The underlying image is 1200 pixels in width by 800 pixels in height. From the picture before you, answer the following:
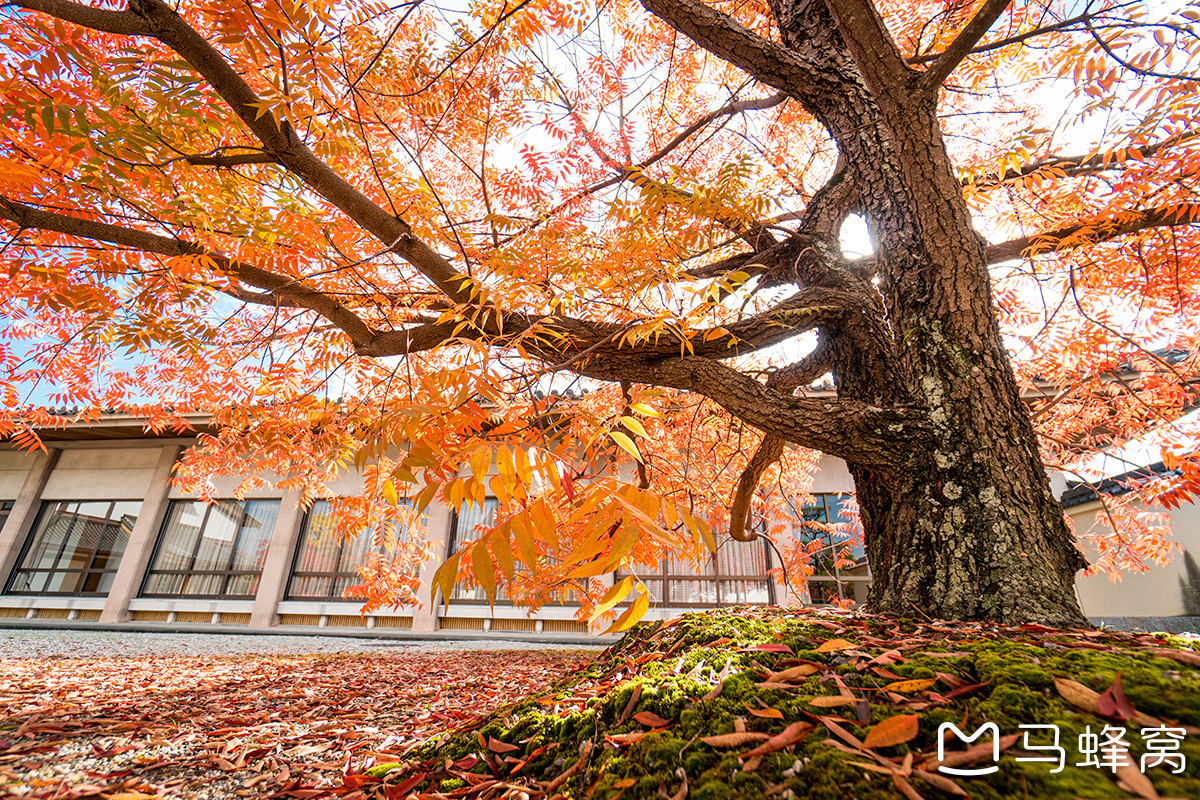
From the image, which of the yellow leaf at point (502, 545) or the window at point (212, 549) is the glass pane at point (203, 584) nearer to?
the window at point (212, 549)

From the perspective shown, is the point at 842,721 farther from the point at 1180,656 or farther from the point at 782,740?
the point at 1180,656

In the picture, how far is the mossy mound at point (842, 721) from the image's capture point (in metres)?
0.71

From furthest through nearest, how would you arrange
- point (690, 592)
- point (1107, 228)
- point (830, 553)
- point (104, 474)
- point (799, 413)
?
point (104, 474), point (830, 553), point (690, 592), point (1107, 228), point (799, 413)

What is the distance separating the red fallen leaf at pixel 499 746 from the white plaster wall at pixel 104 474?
12089 mm

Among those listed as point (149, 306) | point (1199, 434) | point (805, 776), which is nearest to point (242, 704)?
point (149, 306)

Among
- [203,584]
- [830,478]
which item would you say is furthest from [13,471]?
[830,478]

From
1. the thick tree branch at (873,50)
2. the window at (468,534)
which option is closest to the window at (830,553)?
the window at (468,534)

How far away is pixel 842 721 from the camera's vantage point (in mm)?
872

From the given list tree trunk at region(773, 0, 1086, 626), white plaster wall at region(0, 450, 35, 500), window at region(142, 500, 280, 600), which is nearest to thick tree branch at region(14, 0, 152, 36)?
tree trunk at region(773, 0, 1086, 626)

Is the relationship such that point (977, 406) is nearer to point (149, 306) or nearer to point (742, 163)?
point (742, 163)

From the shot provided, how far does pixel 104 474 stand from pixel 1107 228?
1522 cm

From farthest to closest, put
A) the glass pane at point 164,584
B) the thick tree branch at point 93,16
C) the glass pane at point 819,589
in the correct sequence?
the glass pane at point 164,584 → the glass pane at point 819,589 → the thick tree branch at point 93,16

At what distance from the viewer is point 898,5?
13.7 ft

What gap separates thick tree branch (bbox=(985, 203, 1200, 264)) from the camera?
8.30 feet
